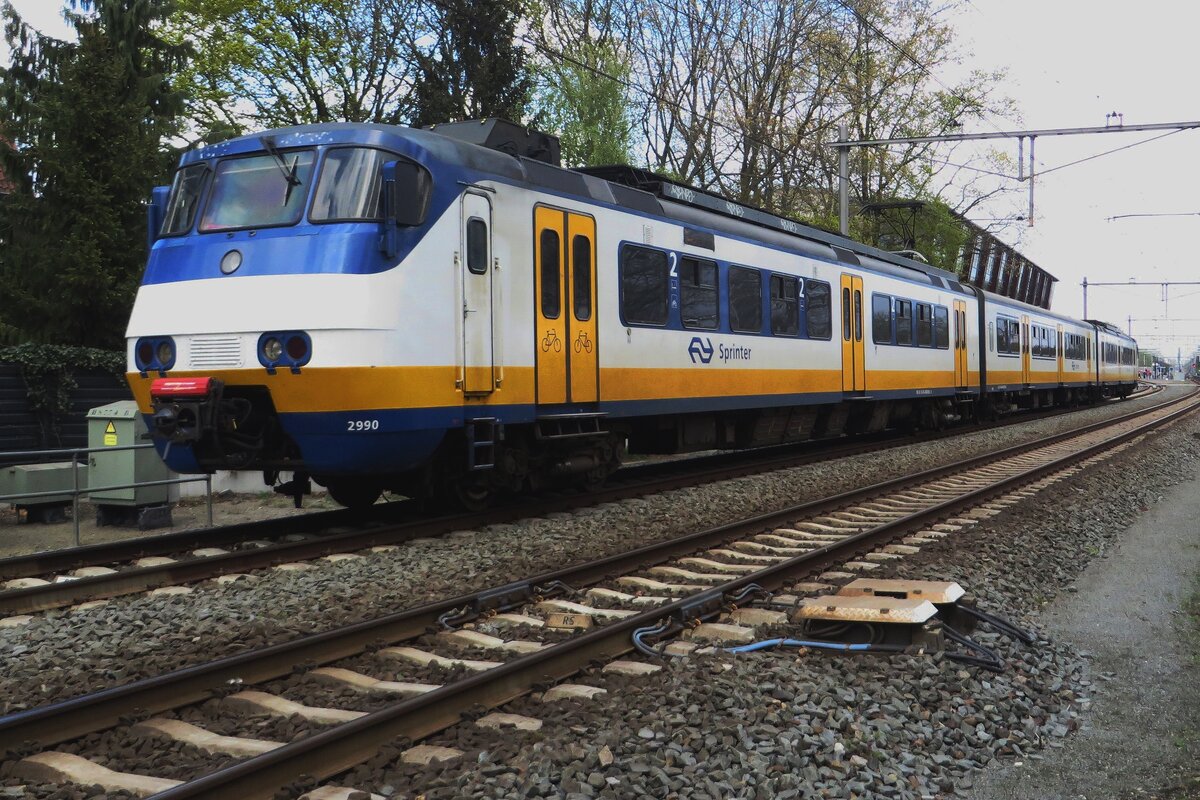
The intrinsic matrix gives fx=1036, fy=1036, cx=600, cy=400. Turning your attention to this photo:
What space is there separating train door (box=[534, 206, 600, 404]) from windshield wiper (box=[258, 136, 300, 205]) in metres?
2.33

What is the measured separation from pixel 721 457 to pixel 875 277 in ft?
15.0

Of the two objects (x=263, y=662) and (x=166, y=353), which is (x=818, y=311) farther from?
(x=263, y=662)

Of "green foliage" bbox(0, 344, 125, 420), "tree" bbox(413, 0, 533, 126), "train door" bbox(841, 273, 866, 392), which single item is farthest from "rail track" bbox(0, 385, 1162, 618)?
"tree" bbox(413, 0, 533, 126)

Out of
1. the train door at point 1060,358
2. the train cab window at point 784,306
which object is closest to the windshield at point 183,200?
the train cab window at point 784,306

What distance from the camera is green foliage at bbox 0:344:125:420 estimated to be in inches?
616

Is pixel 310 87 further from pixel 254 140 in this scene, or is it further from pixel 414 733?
pixel 414 733

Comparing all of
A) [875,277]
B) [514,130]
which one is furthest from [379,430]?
[875,277]

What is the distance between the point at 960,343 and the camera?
23.2 meters

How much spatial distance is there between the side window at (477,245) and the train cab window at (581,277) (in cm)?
144

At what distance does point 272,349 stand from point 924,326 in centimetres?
1576

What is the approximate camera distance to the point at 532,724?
4457mm

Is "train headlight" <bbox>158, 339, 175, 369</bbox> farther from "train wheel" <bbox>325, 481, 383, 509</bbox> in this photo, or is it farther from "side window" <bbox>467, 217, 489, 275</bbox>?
"side window" <bbox>467, 217, 489, 275</bbox>

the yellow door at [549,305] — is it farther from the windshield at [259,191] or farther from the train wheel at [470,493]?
the windshield at [259,191]

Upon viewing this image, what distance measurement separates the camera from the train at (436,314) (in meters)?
7.95
